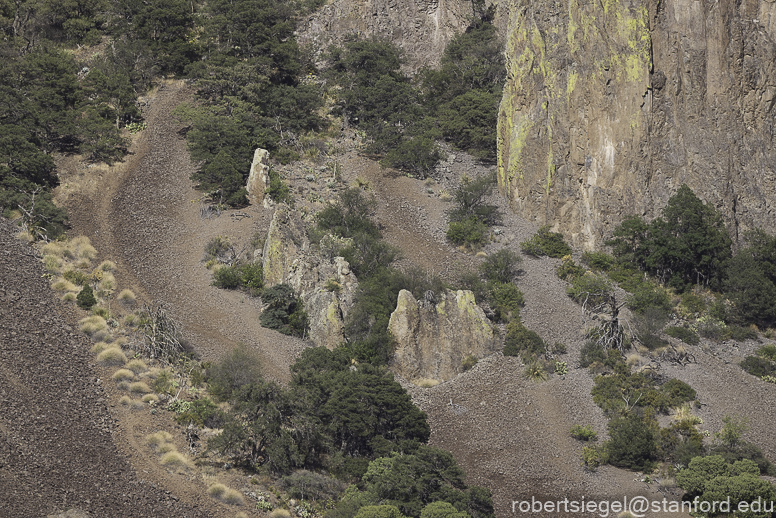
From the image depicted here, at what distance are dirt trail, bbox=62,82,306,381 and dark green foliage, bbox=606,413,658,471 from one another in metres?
15.4

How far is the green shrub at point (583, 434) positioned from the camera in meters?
43.4

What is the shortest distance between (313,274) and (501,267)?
11005 mm

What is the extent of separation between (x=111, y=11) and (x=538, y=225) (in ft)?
139

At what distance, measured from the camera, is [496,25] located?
265 feet

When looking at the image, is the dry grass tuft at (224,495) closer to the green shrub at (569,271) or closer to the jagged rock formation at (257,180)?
the green shrub at (569,271)

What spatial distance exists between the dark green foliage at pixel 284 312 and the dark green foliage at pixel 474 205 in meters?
14.1

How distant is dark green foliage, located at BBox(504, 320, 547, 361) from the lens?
48.9 meters

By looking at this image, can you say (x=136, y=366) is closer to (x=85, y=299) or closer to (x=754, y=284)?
(x=85, y=299)

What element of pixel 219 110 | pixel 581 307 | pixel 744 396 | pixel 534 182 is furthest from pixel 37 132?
pixel 744 396

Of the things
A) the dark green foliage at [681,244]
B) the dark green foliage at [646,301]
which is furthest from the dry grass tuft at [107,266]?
the dark green foliage at [681,244]

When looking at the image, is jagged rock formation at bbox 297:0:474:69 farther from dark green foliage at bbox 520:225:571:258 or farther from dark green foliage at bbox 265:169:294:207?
dark green foliage at bbox 520:225:571:258

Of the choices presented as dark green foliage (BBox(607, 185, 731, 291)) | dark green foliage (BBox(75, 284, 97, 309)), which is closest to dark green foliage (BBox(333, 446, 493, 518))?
dark green foliage (BBox(75, 284, 97, 309))

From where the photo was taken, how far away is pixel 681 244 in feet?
181

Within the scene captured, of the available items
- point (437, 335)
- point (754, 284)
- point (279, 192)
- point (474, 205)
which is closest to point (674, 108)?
point (754, 284)
